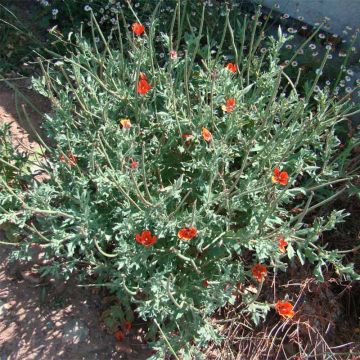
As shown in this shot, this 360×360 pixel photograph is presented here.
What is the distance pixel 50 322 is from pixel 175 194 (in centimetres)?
94

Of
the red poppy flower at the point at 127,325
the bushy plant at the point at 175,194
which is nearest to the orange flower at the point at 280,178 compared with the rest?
the bushy plant at the point at 175,194

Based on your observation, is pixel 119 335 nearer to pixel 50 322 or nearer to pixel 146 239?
pixel 50 322

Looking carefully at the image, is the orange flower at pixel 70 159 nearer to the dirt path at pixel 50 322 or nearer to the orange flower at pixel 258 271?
the dirt path at pixel 50 322

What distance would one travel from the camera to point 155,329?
8.14 ft

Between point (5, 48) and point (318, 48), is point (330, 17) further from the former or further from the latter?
point (5, 48)

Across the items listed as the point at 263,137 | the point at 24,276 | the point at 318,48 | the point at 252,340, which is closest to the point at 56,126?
the point at 24,276

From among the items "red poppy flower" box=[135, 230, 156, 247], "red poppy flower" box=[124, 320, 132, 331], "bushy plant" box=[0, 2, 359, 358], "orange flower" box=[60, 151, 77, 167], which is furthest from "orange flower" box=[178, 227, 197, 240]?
"red poppy flower" box=[124, 320, 132, 331]

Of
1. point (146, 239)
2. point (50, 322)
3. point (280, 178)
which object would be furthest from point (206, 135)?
point (50, 322)

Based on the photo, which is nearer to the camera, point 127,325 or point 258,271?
point 258,271

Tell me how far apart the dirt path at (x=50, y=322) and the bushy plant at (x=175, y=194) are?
14 centimetres

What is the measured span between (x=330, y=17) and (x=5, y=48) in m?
2.25

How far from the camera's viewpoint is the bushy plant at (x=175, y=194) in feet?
7.42

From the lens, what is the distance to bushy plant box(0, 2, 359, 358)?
7.42ft

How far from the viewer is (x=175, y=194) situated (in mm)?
2297
